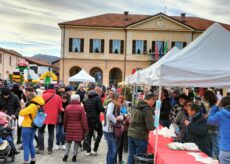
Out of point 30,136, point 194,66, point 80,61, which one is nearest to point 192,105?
point 194,66

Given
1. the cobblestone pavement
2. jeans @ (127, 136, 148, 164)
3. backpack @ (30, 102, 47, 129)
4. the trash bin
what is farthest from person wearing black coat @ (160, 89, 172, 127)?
the trash bin

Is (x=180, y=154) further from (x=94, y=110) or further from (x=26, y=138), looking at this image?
(x=94, y=110)

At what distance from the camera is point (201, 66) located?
6.83 m

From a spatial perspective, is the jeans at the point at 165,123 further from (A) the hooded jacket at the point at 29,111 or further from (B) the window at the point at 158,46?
(B) the window at the point at 158,46

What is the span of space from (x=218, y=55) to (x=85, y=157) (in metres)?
4.46

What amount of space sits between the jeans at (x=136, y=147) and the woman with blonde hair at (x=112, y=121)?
970 millimetres

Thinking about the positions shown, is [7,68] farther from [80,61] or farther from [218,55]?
[218,55]

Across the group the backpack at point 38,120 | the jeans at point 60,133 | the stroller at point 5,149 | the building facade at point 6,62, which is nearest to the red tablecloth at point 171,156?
the backpack at point 38,120

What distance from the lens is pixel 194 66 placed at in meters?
6.80

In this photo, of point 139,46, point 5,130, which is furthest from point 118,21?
point 5,130

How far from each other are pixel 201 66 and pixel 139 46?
42.9m

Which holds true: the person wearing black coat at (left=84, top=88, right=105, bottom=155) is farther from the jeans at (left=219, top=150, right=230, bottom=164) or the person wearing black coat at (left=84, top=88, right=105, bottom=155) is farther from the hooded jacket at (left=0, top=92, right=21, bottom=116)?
the jeans at (left=219, top=150, right=230, bottom=164)

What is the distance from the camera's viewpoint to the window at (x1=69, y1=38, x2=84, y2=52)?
1934 inches

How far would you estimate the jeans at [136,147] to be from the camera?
Answer: 22.0 ft
